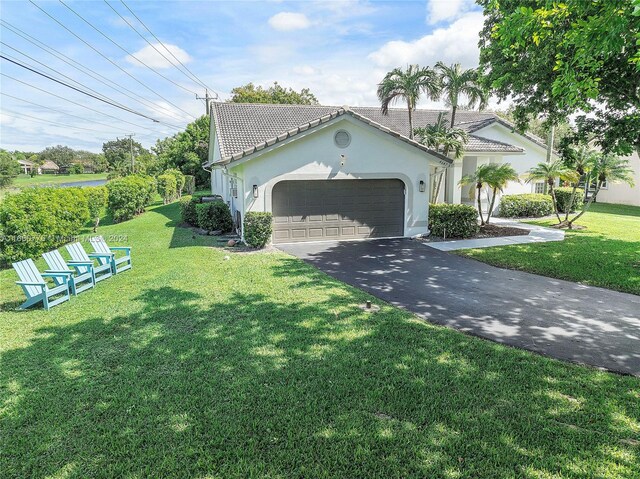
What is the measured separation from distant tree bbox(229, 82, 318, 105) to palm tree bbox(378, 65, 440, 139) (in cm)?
3292

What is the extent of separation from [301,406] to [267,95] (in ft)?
156

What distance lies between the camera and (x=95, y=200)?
18.7m

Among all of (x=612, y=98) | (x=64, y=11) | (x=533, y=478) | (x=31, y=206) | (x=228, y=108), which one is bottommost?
(x=533, y=478)

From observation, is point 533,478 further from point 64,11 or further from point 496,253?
point 64,11

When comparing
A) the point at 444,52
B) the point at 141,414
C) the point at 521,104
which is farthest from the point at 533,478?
the point at 444,52

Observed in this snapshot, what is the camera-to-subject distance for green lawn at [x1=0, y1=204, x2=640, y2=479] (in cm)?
351

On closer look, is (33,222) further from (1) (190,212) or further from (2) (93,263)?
(1) (190,212)

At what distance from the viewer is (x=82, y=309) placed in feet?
25.2

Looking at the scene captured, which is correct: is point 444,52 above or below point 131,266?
above

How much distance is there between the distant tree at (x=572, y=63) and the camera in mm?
5578

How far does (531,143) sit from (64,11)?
24209 mm

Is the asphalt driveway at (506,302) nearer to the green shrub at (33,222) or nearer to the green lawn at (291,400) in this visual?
the green lawn at (291,400)

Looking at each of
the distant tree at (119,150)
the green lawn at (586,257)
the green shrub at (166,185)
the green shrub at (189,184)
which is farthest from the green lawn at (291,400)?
the distant tree at (119,150)

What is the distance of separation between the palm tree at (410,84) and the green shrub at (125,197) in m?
15.1
